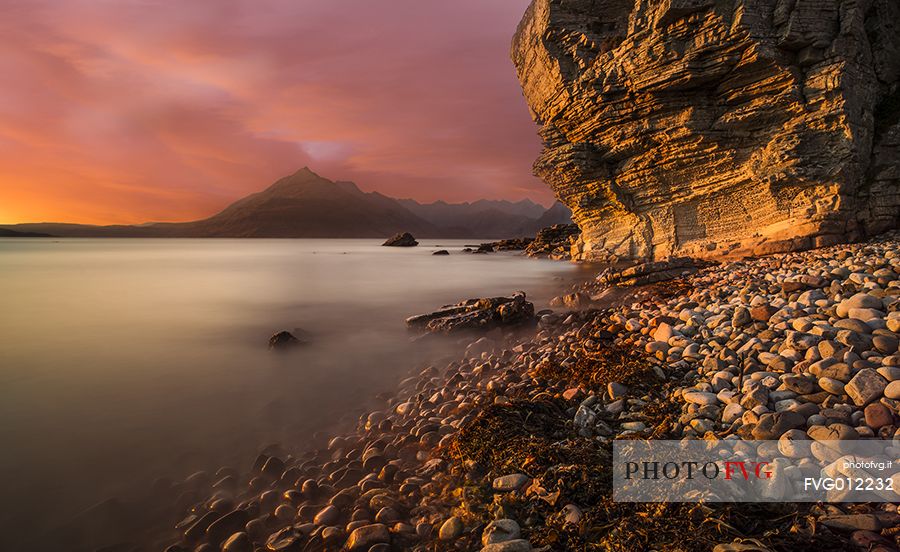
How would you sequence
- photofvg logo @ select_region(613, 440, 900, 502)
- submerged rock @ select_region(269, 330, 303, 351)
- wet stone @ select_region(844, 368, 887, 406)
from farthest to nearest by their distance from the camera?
submerged rock @ select_region(269, 330, 303, 351)
wet stone @ select_region(844, 368, 887, 406)
photofvg logo @ select_region(613, 440, 900, 502)

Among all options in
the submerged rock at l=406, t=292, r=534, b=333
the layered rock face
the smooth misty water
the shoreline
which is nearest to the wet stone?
the shoreline

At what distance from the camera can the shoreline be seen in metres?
2.56

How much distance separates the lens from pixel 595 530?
2641mm

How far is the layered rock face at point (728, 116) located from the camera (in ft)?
49.5

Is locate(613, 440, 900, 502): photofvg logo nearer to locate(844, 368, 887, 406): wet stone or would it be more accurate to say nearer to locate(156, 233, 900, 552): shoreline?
locate(156, 233, 900, 552): shoreline

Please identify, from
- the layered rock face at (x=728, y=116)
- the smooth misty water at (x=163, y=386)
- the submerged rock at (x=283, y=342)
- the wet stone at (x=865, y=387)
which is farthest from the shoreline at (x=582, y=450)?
the layered rock face at (x=728, y=116)

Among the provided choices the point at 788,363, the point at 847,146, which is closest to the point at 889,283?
the point at 788,363

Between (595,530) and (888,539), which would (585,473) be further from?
(888,539)

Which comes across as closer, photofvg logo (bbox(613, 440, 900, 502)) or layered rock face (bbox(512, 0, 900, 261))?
photofvg logo (bbox(613, 440, 900, 502))

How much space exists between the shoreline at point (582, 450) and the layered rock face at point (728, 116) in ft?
43.9

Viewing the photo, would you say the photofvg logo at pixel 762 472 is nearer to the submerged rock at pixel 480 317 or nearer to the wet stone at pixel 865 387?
the wet stone at pixel 865 387

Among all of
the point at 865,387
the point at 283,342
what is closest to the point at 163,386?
the point at 283,342

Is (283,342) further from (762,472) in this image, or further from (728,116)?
(728,116)

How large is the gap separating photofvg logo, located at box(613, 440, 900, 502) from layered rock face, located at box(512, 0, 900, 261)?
1724cm
